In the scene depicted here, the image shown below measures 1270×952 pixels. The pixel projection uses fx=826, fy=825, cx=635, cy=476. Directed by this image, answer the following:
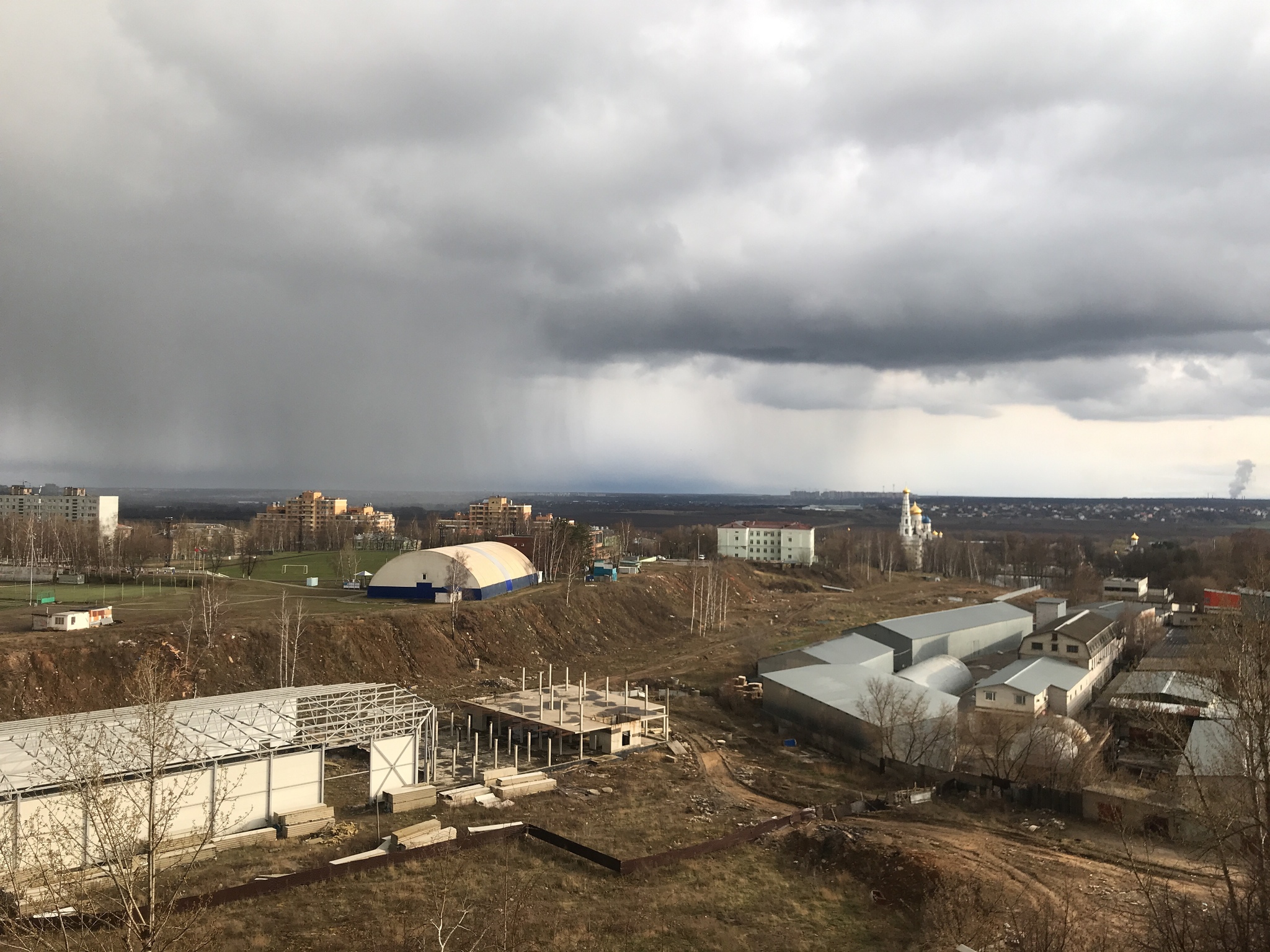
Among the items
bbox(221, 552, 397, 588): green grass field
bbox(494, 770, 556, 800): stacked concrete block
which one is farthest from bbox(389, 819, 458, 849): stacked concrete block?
bbox(221, 552, 397, 588): green grass field

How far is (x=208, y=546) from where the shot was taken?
379 ft

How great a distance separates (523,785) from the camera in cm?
3234

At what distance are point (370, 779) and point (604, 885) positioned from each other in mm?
10888

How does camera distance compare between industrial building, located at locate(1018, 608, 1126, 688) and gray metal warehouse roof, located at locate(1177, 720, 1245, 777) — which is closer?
gray metal warehouse roof, located at locate(1177, 720, 1245, 777)

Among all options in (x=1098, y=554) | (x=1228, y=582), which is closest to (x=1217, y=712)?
(x=1228, y=582)

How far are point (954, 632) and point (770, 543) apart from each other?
7462 cm

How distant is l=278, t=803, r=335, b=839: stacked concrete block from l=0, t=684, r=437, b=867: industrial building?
2.27 ft

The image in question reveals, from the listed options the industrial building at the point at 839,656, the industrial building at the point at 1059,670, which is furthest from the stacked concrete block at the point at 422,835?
the industrial building at the point at 1059,670

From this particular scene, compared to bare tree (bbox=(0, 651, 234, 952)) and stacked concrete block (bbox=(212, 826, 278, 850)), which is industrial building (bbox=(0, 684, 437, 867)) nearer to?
bare tree (bbox=(0, 651, 234, 952))

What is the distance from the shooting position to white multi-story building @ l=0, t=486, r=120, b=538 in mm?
157000

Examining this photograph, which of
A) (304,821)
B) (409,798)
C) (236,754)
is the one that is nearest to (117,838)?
(304,821)

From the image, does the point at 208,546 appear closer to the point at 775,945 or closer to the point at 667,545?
the point at 667,545

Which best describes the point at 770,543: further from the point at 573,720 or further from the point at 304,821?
the point at 304,821

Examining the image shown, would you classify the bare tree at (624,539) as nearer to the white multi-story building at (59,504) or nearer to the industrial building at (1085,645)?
the industrial building at (1085,645)
